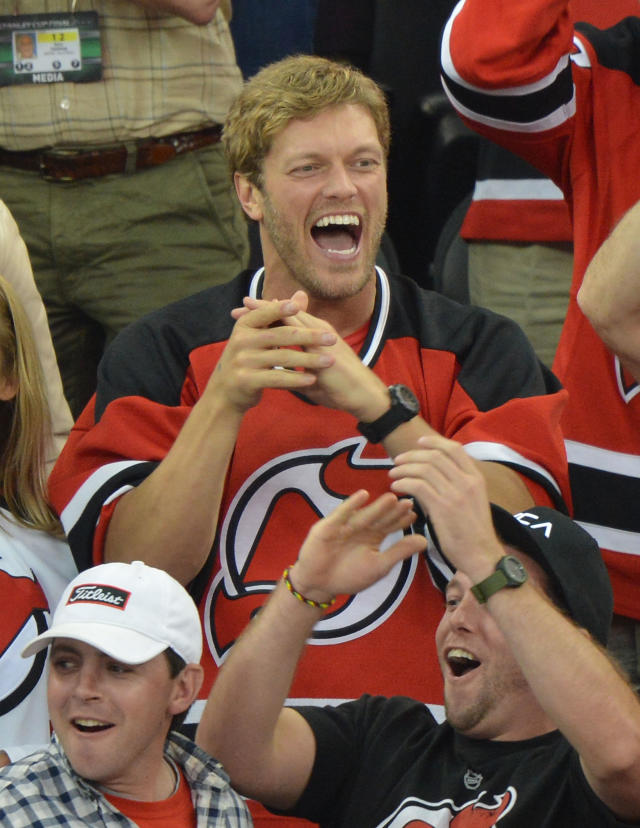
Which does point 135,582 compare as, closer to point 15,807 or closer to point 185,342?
point 15,807

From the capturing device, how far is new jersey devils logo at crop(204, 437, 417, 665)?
2.66m

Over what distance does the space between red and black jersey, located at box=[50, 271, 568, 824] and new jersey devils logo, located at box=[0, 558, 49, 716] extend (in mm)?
111

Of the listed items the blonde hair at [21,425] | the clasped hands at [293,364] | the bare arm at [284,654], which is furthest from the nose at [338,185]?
the bare arm at [284,654]

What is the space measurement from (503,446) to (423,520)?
19 centimetres

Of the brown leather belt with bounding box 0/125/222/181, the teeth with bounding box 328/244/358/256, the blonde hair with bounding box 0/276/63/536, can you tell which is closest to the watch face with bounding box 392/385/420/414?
the teeth with bounding box 328/244/358/256

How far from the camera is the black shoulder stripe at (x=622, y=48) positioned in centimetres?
316

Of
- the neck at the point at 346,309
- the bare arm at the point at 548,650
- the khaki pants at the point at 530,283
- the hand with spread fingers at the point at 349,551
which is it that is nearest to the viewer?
the bare arm at the point at 548,650

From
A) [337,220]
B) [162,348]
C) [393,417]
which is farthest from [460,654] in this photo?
[337,220]

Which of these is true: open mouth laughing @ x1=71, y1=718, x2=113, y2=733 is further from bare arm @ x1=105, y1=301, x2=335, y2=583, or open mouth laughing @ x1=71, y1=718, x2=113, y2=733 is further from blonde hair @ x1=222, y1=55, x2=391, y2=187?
blonde hair @ x1=222, y1=55, x2=391, y2=187

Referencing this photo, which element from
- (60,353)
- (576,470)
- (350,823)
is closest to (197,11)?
(60,353)

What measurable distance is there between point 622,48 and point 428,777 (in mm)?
1609

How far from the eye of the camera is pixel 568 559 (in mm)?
2307

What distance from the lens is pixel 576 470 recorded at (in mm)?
3131

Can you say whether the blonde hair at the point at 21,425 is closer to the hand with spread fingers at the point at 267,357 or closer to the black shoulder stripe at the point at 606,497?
the hand with spread fingers at the point at 267,357
